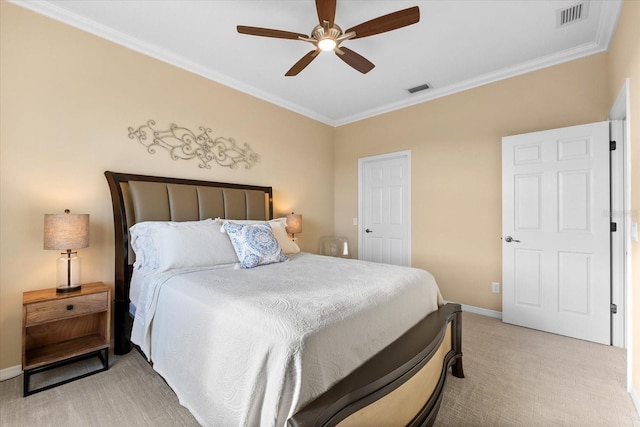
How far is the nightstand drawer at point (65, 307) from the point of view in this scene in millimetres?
1886

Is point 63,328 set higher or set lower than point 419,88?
lower

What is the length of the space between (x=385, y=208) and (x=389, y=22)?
9.06 ft

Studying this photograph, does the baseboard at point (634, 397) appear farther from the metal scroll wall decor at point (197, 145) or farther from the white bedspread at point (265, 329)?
the metal scroll wall decor at point (197, 145)

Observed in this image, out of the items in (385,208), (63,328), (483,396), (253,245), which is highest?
(385,208)

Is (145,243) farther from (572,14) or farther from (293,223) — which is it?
(572,14)

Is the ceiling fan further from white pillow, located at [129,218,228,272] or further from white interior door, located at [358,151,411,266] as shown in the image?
white interior door, located at [358,151,411,266]

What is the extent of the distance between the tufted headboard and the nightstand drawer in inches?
9.9

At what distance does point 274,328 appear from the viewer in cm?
116

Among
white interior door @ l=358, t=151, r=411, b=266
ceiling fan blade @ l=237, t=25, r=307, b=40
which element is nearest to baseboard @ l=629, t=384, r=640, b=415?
white interior door @ l=358, t=151, r=411, b=266

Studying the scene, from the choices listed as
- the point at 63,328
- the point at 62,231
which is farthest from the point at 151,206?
the point at 63,328

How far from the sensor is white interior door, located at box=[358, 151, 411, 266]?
412cm

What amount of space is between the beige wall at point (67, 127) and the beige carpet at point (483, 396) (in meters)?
0.71

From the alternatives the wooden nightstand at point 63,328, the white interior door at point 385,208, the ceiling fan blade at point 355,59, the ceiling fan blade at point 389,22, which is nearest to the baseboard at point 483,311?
the white interior door at point 385,208

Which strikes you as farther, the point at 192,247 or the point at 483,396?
the point at 192,247
